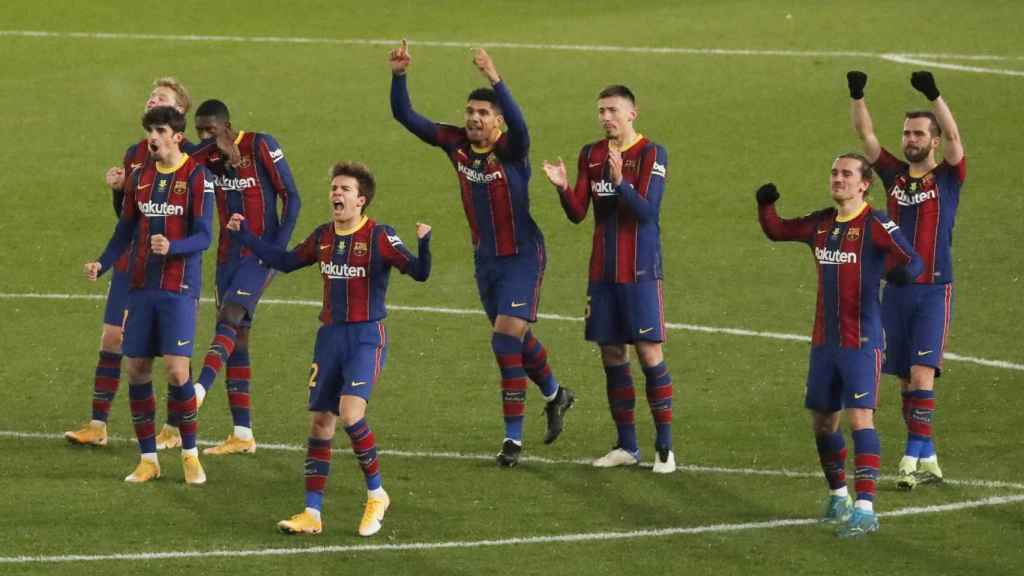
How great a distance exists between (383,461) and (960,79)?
1716 cm

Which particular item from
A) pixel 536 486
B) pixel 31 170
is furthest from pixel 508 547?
pixel 31 170

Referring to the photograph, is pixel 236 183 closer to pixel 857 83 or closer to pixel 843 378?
pixel 857 83

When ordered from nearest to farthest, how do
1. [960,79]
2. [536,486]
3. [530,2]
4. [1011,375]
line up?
1. [536,486]
2. [1011,375]
3. [960,79]
4. [530,2]

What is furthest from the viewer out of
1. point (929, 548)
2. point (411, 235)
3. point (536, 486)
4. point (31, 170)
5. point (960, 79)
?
point (960, 79)

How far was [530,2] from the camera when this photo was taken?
36.3 metres

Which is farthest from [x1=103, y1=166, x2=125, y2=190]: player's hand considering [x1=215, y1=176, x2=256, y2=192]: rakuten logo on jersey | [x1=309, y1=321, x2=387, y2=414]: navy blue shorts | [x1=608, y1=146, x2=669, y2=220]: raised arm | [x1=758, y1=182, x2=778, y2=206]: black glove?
[x1=758, y1=182, x2=778, y2=206]: black glove

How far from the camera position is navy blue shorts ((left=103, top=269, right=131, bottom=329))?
49.9 ft

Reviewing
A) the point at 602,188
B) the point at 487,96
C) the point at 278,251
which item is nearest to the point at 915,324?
the point at 602,188

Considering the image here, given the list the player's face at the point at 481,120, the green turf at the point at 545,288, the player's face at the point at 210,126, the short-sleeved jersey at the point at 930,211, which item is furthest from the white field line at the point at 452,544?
the player's face at the point at 210,126

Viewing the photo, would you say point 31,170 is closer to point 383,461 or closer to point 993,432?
point 383,461

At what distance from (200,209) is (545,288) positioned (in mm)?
7223

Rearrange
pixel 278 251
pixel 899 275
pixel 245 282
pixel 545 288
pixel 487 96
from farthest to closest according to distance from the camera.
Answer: pixel 545 288 < pixel 245 282 < pixel 487 96 < pixel 278 251 < pixel 899 275

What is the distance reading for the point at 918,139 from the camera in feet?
46.8

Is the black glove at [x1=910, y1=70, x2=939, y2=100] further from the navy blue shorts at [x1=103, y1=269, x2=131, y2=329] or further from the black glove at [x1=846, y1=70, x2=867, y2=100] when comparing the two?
the navy blue shorts at [x1=103, y1=269, x2=131, y2=329]
